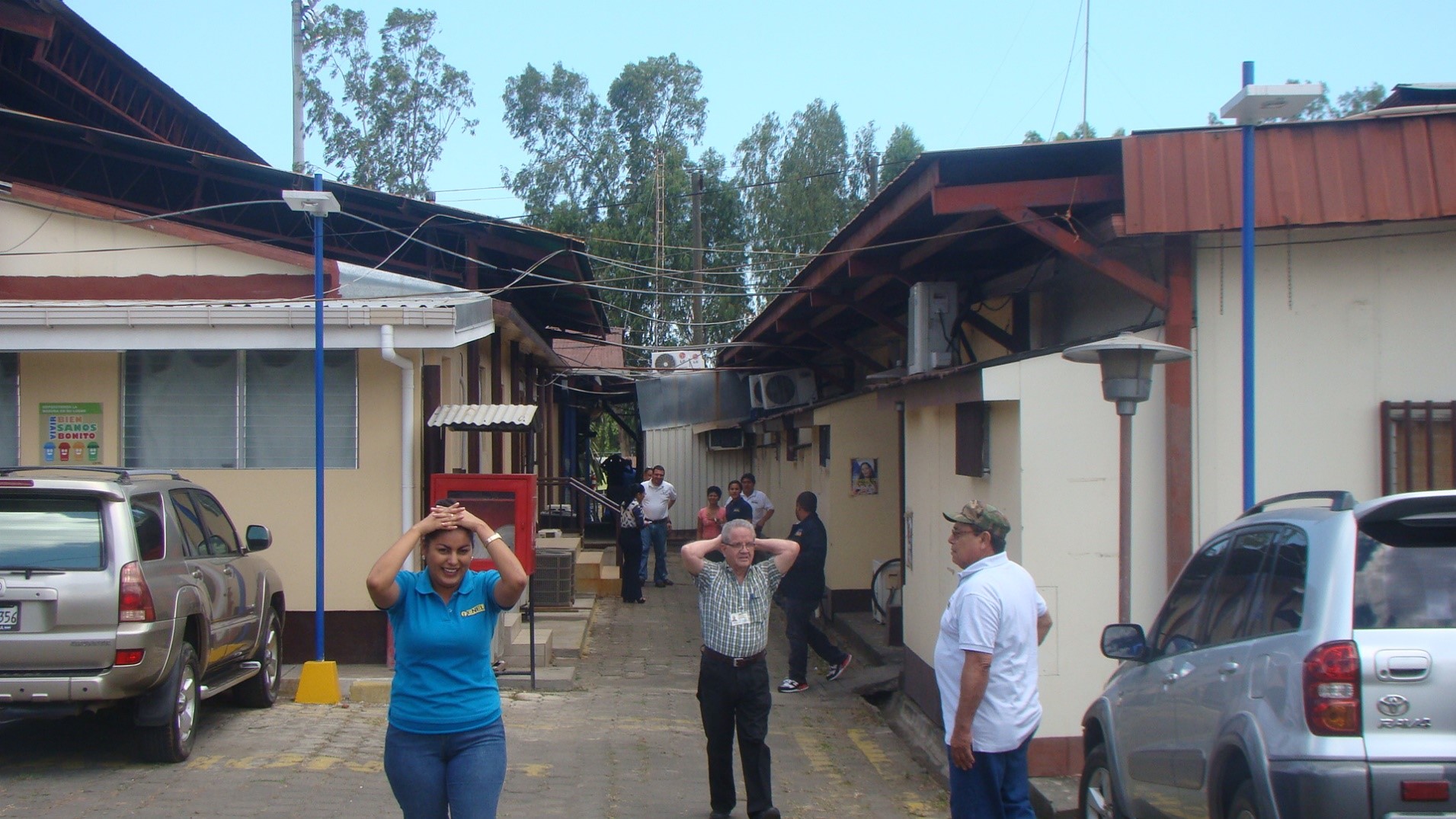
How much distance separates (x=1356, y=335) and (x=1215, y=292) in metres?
0.96

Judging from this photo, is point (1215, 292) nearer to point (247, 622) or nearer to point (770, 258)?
point (247, 622)

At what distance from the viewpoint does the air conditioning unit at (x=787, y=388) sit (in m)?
20.7

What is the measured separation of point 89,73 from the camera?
1573 centimetres

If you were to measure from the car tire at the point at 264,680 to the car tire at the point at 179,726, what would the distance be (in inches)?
55.9

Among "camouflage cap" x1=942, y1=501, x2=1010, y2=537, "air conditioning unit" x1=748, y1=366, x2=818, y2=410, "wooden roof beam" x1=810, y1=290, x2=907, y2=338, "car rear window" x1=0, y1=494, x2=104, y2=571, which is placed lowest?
"car rear window" x1=0, y1=494, x2=104, y2=571

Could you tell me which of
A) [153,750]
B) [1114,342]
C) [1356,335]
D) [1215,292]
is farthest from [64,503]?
[1356,335]

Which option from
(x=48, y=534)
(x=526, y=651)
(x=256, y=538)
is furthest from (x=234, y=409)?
(x=48, y=534)

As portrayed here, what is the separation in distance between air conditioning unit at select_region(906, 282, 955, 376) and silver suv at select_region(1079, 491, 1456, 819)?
6150 millimetres

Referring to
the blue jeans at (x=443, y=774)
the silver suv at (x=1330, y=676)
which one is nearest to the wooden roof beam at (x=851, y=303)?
the silver suv at (x=1330, y=676)

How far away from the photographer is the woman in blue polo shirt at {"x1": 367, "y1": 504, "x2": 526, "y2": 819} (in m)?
4.53

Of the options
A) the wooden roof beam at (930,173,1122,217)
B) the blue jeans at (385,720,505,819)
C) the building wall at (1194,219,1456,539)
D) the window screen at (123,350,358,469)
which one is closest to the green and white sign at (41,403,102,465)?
the window screen at (123,350,358,469)

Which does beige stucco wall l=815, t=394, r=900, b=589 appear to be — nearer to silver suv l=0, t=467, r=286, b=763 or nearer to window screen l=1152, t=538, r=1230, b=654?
silver suv l=0, t=467, r=286, b=763

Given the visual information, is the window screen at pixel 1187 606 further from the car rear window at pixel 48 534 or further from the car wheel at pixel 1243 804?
the car rear window at pixel 48 534

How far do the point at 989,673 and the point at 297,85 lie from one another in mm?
19184
